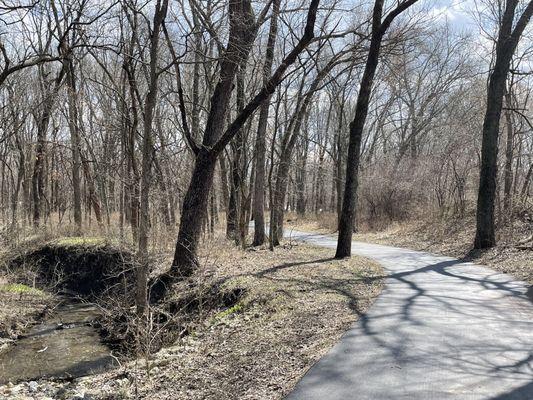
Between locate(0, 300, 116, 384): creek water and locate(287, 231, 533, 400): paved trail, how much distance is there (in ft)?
14.7

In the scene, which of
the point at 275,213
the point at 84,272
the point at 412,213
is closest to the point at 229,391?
the point at 275,213

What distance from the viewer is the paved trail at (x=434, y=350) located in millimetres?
4723

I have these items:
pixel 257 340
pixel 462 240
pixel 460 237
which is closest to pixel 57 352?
pixel 257 340

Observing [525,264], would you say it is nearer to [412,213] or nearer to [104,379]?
[104,379]

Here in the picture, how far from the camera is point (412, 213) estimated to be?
85.9 ft

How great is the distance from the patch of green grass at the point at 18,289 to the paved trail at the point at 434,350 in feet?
32.2

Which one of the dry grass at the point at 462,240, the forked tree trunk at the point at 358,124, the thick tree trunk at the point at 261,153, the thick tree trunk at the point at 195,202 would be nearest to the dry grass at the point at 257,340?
the thick tree trunk at the point at 195,202

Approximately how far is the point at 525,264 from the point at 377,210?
1690 cm

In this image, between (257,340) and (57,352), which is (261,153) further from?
(257,340)

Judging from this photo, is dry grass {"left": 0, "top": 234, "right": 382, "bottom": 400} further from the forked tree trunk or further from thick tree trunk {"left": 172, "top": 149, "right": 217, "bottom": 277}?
the forked tree trunk

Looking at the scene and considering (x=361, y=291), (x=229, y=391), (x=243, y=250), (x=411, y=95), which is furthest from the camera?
(x=411, y=95)

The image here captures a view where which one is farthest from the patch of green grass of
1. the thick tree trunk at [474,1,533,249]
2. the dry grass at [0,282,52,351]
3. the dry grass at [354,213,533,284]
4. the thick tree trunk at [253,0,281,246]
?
the thick tree trunk at [474,1,533,249]

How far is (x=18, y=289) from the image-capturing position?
1317 centimetres

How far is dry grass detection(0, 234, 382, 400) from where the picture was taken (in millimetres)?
5518
